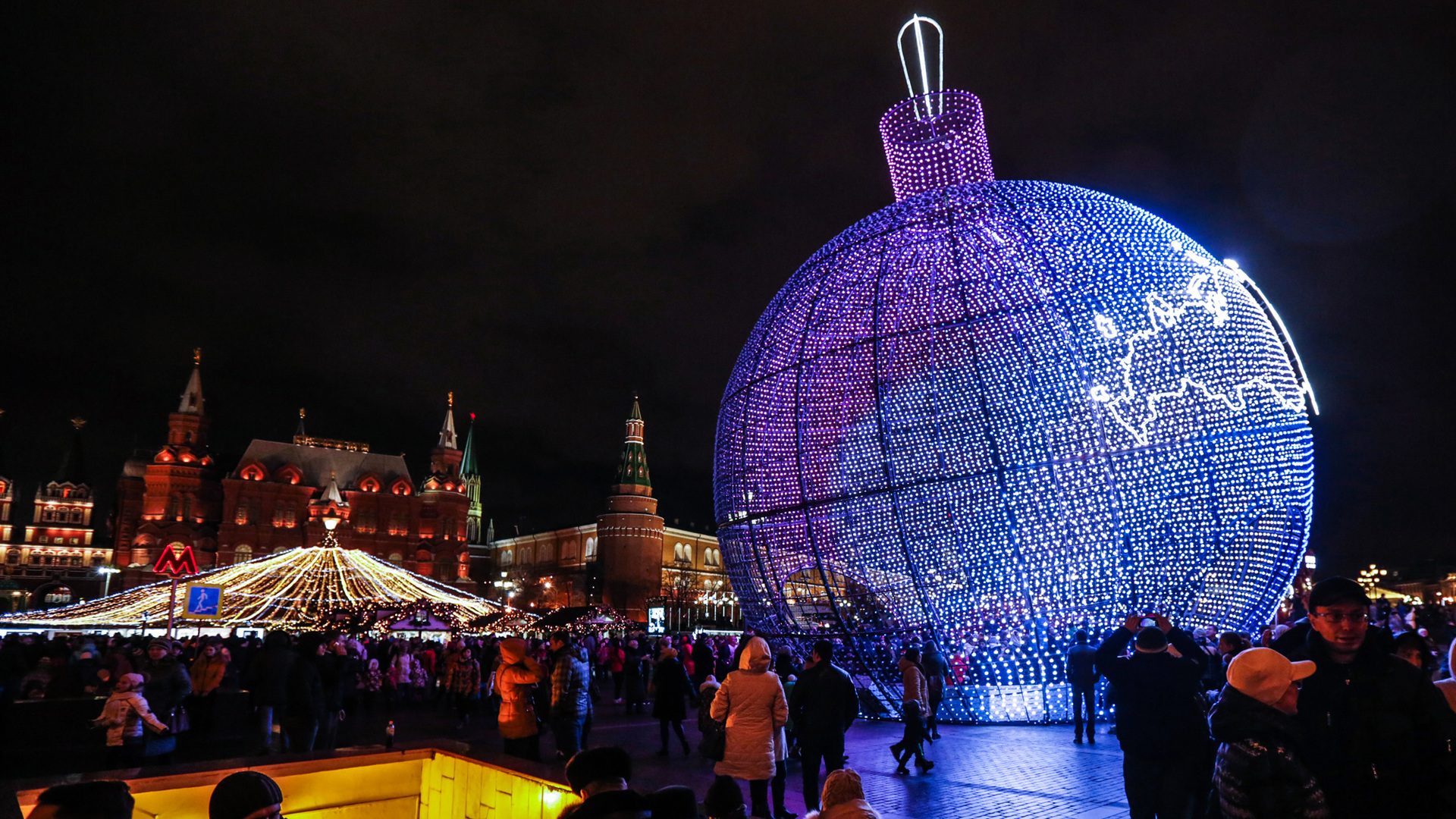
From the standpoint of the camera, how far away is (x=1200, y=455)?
803 cm

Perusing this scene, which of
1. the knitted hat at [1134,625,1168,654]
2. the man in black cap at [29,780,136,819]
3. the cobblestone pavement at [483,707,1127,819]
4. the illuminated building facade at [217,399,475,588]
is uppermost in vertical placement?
the illuminated building facade at [217,399,475,588]

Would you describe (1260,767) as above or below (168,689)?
below

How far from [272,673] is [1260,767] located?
27.0 feet

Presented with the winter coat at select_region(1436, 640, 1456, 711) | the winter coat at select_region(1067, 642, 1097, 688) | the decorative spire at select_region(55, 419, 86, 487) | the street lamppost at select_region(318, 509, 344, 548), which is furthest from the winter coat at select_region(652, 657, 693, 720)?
the decorative spire at select_region(55, 419, 86, 487)

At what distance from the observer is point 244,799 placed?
103 inches

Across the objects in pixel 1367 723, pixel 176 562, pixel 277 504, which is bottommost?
pixel 1367 723

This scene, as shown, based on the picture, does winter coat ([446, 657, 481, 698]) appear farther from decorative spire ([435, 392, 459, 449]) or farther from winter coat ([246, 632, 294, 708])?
decorative spire ([435, 392, 459, 449])

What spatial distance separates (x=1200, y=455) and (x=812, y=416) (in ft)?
13.1

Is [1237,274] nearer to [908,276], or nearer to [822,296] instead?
[908,276]

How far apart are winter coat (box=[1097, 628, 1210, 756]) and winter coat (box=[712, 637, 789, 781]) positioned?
6.31 ft

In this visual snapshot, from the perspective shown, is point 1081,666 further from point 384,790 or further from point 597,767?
point 597,767

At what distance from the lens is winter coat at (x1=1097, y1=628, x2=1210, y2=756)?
170 inches

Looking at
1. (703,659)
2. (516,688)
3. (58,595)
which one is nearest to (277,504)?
(58,595)

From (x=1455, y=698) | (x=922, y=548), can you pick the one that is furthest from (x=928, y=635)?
(x=1455, y=698)
